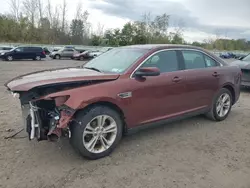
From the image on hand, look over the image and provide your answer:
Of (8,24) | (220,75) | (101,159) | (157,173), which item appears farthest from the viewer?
(8,24)

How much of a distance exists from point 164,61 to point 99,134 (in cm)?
173

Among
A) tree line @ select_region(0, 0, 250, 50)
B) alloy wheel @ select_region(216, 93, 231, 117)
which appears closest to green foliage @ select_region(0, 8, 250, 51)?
tree line @ select_region(0, 0, 250, 50)

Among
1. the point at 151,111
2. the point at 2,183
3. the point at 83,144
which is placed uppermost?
the point at 151,111

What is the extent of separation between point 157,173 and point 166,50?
2161mm

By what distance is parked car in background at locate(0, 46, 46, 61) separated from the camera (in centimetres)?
2574

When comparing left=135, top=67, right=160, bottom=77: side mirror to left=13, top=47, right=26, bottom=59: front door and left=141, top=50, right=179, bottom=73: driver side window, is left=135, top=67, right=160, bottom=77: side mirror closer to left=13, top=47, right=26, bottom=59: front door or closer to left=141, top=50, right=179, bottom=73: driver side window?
left=141, top=50, right=179, bottom=73: driver side window

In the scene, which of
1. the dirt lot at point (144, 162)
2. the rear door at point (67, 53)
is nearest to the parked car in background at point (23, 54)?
the rear door at point (67, 53)

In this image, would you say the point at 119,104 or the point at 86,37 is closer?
the point at 119,104

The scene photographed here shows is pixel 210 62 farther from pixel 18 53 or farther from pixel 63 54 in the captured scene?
pixel 63 54

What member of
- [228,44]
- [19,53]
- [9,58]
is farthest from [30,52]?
[228,44]

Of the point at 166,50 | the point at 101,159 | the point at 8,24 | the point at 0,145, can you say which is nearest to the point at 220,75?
the point at 166,50

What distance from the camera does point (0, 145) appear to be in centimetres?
386

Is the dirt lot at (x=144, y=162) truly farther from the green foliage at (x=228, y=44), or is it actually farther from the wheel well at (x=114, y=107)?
the green foliage at (x=228, y=44)

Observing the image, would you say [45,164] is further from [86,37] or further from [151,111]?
[86,37]
